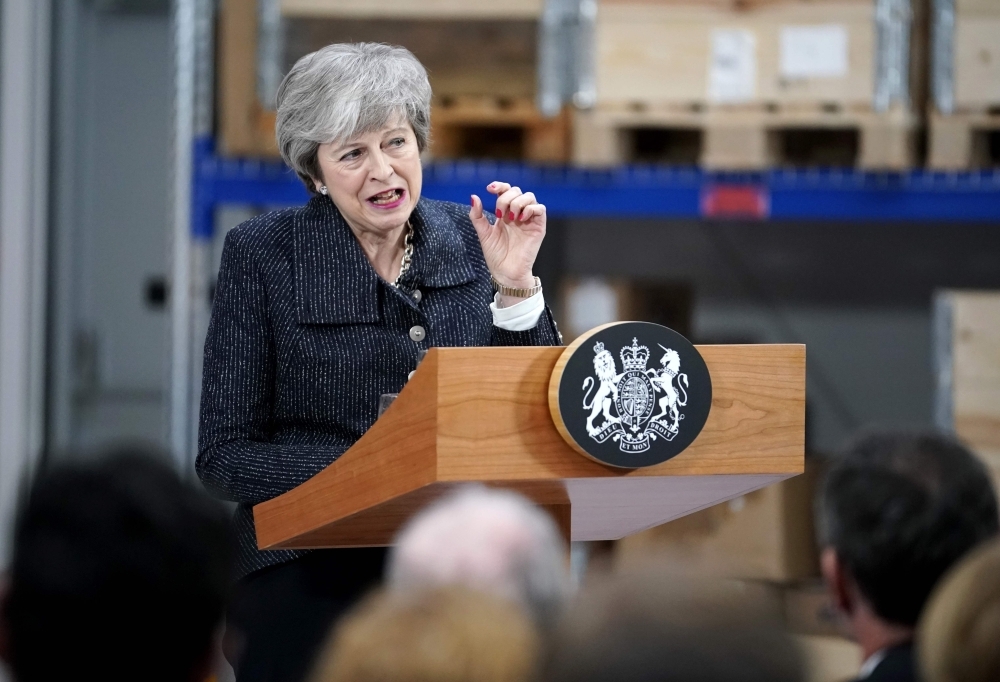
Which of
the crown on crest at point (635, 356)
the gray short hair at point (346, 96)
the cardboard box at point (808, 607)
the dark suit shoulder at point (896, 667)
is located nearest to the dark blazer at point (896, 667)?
the dark suit shoulder at point (896, 667)

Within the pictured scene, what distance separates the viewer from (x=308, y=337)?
247 centimetres

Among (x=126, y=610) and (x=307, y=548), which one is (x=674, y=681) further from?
(x=307, y=548)

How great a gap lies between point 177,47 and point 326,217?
2.78 metres

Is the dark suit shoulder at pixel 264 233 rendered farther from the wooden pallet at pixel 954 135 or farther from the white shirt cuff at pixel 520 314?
the wooden pallet at pixel 954 135

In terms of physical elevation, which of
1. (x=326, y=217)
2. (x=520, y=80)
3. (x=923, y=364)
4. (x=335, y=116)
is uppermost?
(x=520, y=80)

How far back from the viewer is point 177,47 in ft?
16.8

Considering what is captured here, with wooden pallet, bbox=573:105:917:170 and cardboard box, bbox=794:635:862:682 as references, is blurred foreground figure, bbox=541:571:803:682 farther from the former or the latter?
wooden pallet, bbox=573:105:917:170

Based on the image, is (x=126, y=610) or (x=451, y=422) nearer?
(x=126, y=610)

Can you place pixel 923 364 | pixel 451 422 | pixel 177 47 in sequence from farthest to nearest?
pixel 923 364
pixel 177 47
pixel 451 422

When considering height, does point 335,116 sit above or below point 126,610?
above

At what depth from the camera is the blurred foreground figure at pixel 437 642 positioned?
A: 1.16 meters

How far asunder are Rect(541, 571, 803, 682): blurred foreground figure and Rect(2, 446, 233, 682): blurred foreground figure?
0.36m

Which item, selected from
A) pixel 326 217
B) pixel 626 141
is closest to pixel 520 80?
pixel 626 141

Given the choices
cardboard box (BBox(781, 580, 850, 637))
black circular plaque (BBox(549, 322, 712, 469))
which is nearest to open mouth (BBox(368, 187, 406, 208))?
black circular plaque (BBox(549, 322, 712, 469))
